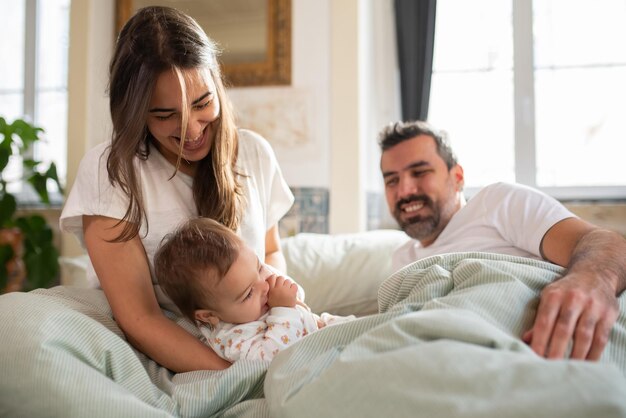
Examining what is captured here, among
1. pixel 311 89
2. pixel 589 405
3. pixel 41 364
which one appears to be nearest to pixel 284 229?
pixel 311 89

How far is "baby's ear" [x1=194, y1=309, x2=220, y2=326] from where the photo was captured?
127 centimetres

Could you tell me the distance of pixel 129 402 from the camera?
3.01ft

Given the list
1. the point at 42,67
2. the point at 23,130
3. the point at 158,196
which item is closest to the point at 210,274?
the point at 158,196

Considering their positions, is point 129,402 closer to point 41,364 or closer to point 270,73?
point 41,364

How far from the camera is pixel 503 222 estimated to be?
1.83 meters

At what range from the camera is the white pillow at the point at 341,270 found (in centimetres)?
221

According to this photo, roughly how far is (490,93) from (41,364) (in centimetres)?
336

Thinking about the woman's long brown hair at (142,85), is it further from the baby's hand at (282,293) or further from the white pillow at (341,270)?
the white pillow at (341,270)

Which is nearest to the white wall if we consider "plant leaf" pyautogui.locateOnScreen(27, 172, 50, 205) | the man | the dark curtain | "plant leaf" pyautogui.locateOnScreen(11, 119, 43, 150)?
"plant leaf" pyautogui.locateOnScreen(27, 172, 50, 205)

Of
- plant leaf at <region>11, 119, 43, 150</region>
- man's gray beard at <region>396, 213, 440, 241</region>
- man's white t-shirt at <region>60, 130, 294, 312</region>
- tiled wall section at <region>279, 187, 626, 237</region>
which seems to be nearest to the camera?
man's white t-shirt at <region>60, 130, 294, 312</region>

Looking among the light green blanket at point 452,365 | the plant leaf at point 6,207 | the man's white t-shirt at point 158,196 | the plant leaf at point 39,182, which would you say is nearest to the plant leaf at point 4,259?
the plant leaf at point 6,207

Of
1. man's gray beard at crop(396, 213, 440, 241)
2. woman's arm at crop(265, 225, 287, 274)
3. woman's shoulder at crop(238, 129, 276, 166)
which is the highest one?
woman's shoulder at crop(238, 129, 276, 166)

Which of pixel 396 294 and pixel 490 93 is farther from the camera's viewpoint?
pixel 490 93

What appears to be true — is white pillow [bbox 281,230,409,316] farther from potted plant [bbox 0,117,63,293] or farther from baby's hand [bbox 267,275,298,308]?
potted plant [bbox 0,117,63,293]
